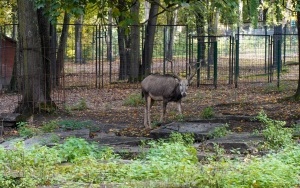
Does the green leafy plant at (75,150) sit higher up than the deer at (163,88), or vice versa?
the deer at (163,88)

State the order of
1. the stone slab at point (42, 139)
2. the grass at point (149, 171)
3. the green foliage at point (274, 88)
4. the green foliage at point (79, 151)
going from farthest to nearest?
the green foliage at point (274, 88), the stone slab at point (42, 139), the green foliage at point (79, 151), the grass at point (149, 171)

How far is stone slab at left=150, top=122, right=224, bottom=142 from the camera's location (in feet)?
39.6

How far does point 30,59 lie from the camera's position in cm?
1684

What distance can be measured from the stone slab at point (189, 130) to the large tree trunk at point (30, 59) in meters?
5.27

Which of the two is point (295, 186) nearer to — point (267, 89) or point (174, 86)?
point (174, 86)

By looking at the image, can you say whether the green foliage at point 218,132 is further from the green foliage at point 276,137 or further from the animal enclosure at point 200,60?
the animal enclosure at point 200,60

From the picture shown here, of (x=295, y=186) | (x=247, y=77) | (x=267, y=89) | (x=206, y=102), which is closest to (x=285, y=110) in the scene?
(x=206, y=102)

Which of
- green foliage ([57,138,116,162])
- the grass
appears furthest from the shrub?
the grass

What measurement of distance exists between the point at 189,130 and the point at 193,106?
7.55 metres

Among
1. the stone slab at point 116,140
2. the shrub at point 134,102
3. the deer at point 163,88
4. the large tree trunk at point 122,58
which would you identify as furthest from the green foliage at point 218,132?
the large tree trunk at point 122,58

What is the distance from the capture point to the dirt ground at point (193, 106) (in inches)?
612

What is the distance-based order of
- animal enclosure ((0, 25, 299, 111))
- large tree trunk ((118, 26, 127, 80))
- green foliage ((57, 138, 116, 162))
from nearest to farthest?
green foliage ((57, 138, 116, 162))
animal enclosure ((0, 25, 299, 111))
large tree trunk ((118, 26, 127, 80))

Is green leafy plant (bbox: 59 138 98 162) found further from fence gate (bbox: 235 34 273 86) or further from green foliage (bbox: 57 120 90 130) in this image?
fence gate (bbox: 235 34 273 86)

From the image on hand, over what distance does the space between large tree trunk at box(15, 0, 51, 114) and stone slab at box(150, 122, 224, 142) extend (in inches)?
208
